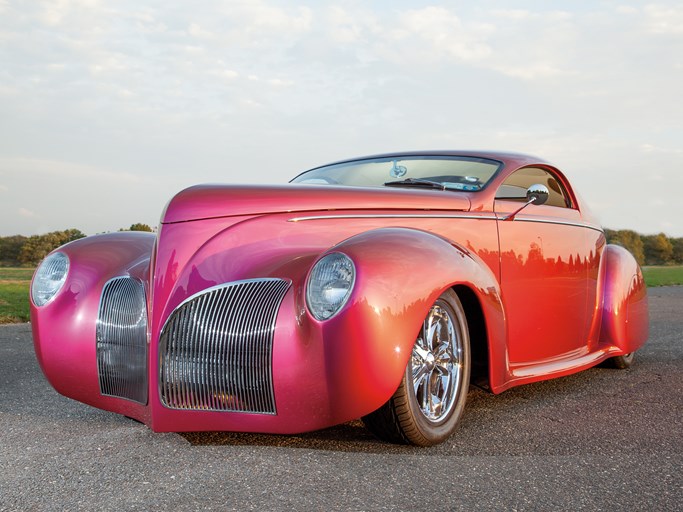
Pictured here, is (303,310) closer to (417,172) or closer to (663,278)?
(417,172)

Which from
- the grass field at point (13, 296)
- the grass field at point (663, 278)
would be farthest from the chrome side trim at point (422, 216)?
the grass field at point (663, 278)

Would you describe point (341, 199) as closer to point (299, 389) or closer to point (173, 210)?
point (173, 210)

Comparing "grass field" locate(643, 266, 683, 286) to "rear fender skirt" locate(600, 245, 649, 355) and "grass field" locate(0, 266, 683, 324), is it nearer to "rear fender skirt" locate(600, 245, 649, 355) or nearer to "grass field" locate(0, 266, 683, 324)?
"grass field" locate(0, 266, 683, 324)

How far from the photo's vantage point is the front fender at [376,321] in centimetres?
287

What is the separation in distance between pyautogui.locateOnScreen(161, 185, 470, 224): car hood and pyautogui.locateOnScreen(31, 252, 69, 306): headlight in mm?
804

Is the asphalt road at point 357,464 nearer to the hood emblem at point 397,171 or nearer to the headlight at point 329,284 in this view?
the headlight at point 329,284

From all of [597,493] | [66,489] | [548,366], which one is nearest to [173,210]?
[66,489]

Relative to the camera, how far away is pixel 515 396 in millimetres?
4445

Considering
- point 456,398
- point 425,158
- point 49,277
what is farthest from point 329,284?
point 425,158

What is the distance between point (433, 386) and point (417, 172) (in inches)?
69.4

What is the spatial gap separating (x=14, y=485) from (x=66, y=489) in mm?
226

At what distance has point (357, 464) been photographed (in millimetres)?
2961

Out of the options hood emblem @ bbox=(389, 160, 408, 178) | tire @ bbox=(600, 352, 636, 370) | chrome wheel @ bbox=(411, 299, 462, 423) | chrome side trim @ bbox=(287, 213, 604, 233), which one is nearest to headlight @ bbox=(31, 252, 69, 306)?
chrome side trim @ bbox=(287, 213, 604, 233)

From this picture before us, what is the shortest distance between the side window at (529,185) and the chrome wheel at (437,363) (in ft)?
4.41
